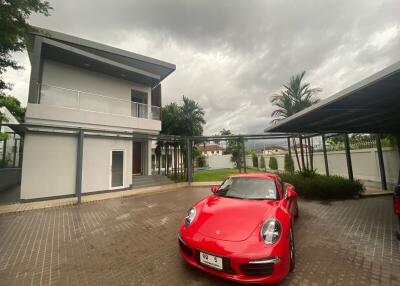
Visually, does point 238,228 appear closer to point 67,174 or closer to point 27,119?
point 67,174

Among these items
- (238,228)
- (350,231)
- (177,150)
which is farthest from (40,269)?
(177,150)

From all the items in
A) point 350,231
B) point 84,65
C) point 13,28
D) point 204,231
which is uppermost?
point 84,65

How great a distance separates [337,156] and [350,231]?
9.19 m

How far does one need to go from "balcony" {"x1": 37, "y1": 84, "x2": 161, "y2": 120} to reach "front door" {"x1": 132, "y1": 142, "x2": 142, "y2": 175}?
2.26 meters

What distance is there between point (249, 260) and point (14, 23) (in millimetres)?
9430

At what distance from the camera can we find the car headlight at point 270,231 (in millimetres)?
2570

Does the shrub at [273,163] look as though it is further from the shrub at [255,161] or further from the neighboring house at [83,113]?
the neighboring house at [83,113]

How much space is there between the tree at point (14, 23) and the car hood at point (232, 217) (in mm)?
8012

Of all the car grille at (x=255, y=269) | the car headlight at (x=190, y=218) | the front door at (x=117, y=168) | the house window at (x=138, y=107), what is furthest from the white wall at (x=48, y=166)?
the car grille at (x=255, y=269)

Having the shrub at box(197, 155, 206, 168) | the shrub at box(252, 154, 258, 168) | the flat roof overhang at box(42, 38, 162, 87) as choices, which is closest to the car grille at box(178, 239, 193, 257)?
the flat roof overhang at box(42, 38, 162, 87)

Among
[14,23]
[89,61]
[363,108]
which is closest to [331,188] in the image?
[363,108]

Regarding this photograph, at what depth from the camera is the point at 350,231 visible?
4.47 m

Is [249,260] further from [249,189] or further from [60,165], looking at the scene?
[60,165]

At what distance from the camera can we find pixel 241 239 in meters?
2.54
